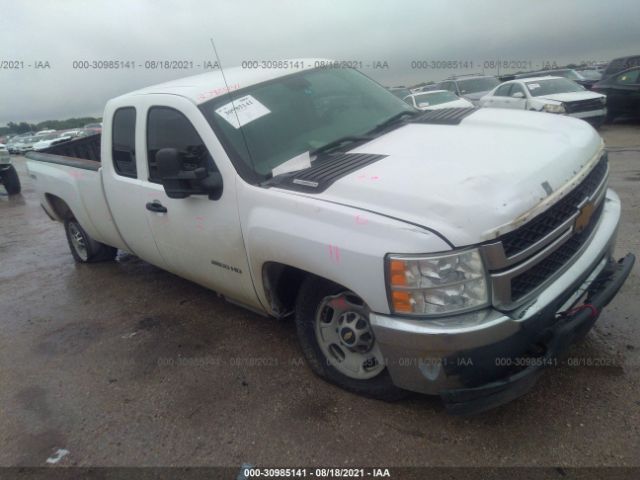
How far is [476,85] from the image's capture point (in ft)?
56.3

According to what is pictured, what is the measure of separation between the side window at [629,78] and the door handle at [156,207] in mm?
13995

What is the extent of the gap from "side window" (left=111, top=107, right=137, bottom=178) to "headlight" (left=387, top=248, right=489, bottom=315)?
2519 millimetres

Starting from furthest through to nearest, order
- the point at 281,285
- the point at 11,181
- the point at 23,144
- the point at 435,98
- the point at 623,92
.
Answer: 1. the point at 23,144
2. the point at 435,98
3. the point at 623,92
4. the point at 11,181
5. the point at 281,285

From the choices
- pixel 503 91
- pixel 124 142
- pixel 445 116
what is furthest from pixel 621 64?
pixel 124 142

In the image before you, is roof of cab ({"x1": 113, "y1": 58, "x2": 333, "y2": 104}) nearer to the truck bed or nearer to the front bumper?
the truck bed

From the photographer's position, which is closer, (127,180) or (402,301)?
(402,301)

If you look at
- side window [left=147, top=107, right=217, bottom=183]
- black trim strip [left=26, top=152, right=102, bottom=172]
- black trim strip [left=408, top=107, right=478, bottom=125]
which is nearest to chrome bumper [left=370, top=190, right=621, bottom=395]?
black trim strip [left=408, top=107, right=478, bottom=125]

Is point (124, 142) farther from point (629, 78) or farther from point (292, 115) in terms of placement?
point (629, 78)

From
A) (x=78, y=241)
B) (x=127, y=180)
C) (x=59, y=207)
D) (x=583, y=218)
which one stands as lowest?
(x=78, y=241)

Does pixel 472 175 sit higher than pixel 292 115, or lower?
lower

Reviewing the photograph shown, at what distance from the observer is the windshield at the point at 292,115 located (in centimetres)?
310

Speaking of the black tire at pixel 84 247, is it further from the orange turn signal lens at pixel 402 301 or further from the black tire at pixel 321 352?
the orange turn signal lens at pixel 402 301

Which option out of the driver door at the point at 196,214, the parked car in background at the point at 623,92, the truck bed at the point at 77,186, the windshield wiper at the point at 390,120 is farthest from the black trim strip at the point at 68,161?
the parked car in background at the point at 623,92

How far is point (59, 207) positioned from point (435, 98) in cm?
1103
